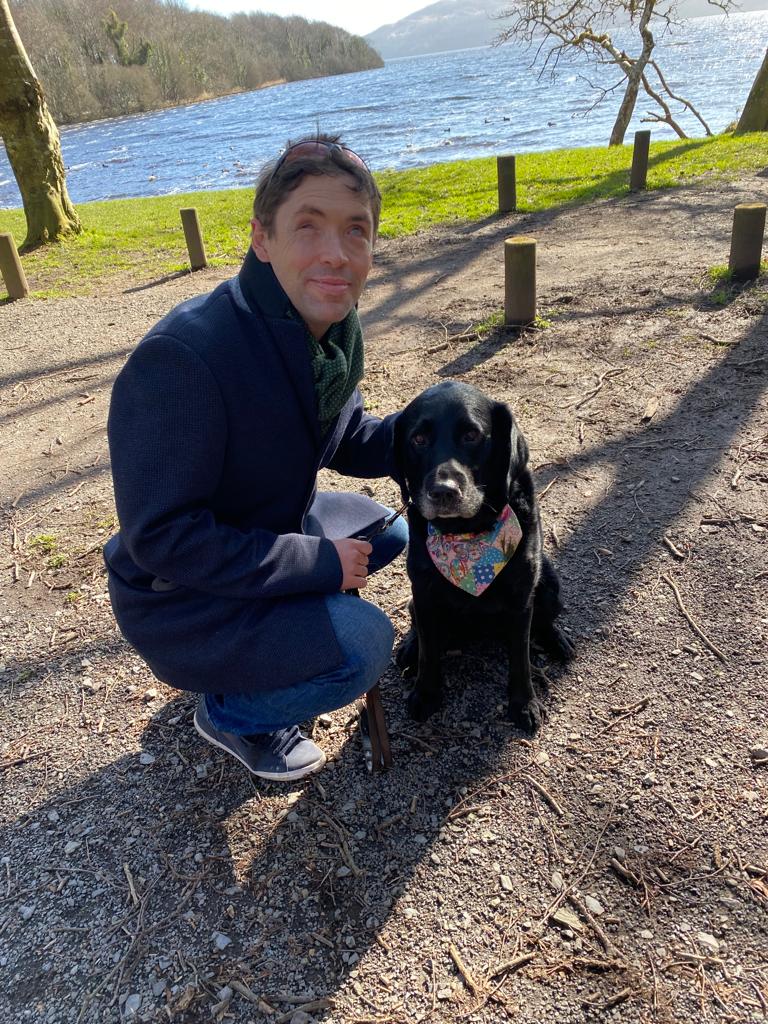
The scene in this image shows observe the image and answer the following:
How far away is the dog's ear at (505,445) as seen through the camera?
231cm

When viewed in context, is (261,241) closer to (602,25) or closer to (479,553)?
(479,553)

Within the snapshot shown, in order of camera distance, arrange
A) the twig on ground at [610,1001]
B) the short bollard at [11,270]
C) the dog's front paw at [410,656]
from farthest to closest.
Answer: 1. the short bollard at [11,270]
2. the dog's front paw at [410,656]
3. the twig on ground at [610,1001]

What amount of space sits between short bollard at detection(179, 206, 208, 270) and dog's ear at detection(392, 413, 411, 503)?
737 centimetres

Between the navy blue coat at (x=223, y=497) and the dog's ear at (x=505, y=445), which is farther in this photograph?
the dog's ear at (x=505, y=445)

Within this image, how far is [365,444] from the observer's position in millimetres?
2703

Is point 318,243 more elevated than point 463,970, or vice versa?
point 318,243

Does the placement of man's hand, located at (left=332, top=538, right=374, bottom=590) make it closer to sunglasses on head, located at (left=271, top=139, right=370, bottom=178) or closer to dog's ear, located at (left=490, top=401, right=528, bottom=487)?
dog's ear, located at (left=490, top=401, right=528, bottom=487)

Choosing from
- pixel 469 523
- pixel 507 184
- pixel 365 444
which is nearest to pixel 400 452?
pixel 365 444

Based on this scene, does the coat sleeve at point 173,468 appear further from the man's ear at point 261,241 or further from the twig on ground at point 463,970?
the twig on ground at point 463,970

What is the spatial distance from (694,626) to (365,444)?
1561 mm

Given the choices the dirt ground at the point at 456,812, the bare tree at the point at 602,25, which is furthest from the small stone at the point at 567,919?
the bare tree at the point at 602,25

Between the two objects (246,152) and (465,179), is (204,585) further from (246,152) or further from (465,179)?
(246,152)

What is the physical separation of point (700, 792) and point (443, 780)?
0.83 metres

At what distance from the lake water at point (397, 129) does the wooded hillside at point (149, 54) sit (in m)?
13.1
